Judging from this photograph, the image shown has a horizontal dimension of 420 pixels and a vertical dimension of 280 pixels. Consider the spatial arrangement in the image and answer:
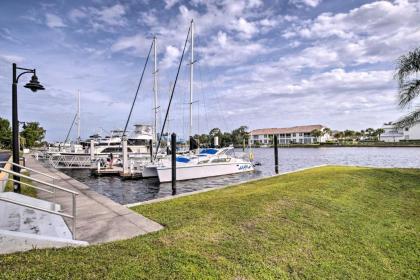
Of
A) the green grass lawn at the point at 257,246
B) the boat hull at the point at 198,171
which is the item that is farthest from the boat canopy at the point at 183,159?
the green grass lawn at the point at 257,246

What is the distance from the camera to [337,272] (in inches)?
177

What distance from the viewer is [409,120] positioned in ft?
48.6

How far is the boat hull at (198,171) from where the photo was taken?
751 inches

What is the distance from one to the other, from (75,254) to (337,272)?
4247 millimetres

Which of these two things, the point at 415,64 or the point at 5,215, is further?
the point at 415,64

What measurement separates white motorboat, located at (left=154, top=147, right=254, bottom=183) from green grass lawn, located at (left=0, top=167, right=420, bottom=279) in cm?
1122

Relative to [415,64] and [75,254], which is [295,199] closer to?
[75,254]

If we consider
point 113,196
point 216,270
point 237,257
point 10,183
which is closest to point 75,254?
point 216,270

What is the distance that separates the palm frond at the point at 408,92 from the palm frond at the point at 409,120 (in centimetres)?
69

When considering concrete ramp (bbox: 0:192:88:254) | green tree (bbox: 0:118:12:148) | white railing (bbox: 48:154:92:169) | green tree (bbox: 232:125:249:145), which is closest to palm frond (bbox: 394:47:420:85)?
concrete ramp (bbox: 0:192:88:254)

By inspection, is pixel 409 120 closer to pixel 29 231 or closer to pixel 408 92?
pixel 408 92

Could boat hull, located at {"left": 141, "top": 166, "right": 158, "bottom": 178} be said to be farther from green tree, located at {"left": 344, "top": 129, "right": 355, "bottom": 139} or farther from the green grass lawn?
green tree, located at {"left": 344, "top": 129, "right": 355, "bottom": 139}

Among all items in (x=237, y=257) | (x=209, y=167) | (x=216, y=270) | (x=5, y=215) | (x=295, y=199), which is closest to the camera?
(x=216, y=270)

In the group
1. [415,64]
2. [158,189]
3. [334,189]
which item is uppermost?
[415,64]
